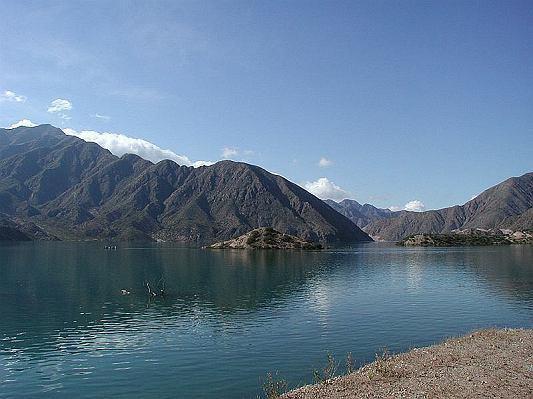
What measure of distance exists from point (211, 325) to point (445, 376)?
42.4 m

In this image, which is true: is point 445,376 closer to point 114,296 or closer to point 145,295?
point 145,295

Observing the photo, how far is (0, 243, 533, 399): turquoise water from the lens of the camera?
46500 mm

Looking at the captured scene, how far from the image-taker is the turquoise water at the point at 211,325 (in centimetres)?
4650

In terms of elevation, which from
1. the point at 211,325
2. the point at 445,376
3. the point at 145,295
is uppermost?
the point at 445,376

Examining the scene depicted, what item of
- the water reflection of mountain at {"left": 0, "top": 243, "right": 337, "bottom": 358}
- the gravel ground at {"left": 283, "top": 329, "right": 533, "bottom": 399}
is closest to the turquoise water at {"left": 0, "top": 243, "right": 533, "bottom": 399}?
the water reflection of mountain at {"left": 0, "top": 243, "right": 337, "bottom": 358}

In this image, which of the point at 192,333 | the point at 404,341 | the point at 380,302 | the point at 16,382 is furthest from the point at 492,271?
the point at 16,382

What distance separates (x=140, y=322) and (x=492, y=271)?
137805 mm

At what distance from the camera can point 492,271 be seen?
170375 millimetres

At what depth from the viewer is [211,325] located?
7350 centimetres

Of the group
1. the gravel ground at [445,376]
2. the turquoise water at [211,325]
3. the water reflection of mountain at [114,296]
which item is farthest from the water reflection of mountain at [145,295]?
the gravel ground at [445,376]

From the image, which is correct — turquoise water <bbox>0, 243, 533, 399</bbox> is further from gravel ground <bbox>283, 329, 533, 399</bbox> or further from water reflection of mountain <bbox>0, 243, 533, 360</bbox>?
gravel ground <bbox>283, 329, 533, 399</bbox>

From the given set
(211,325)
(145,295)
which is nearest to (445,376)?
(211,325)

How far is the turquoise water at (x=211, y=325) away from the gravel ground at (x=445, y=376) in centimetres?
755

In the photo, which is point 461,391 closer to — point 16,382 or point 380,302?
point 16,382
